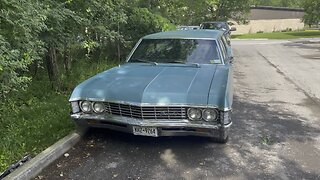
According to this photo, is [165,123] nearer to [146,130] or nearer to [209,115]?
[146,130]

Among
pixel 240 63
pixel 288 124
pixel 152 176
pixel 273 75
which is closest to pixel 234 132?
pixel 288 124

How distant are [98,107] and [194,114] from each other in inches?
49.2

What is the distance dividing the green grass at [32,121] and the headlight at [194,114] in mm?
1946

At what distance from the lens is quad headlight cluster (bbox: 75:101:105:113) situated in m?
4.45

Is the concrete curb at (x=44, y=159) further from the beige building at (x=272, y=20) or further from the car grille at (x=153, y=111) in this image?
the beige building at (x=272, y=20)

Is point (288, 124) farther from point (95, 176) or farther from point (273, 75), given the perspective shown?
point (273, 75)

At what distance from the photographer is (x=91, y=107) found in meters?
4.49

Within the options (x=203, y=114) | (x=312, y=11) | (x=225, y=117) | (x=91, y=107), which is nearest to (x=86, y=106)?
(x=91, y=107)

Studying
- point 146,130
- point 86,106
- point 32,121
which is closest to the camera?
point 146,130

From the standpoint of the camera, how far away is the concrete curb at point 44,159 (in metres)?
3.67

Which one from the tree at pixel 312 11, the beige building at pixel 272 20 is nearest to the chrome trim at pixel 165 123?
the tree at pixel 312 11

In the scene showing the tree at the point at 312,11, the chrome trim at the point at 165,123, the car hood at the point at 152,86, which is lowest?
the tree at the point at 312,11

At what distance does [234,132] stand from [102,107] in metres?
2.11

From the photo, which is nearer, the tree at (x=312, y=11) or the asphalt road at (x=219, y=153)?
the asphalt road at (x=219, y=153)
